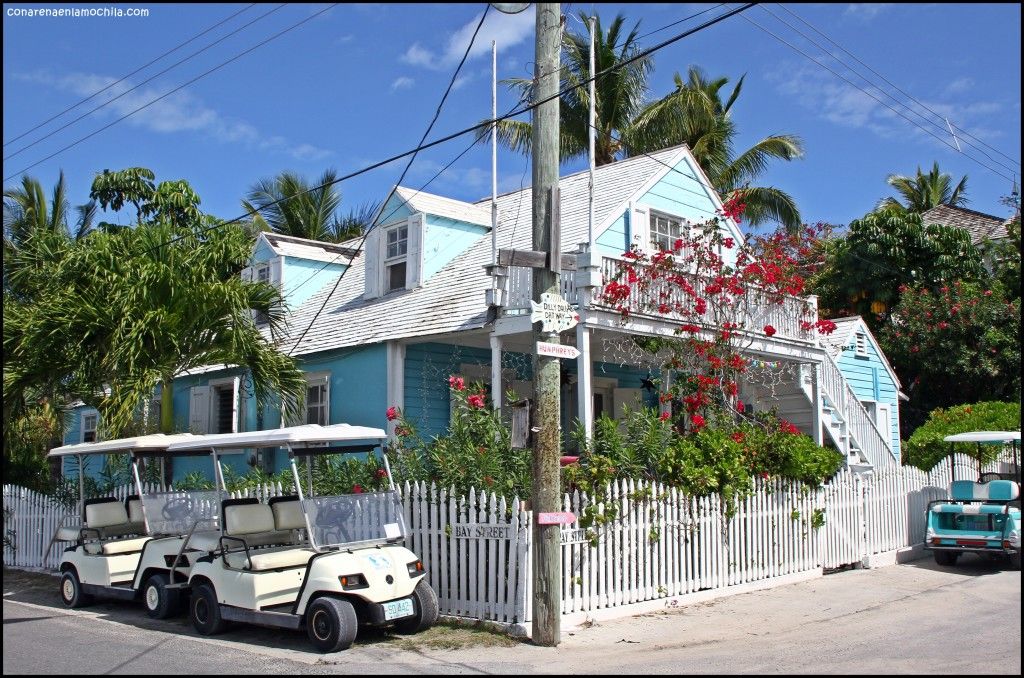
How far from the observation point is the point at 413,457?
11422 mm

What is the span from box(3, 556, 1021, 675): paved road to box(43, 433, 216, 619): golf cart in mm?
287

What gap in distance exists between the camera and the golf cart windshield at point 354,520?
9.30 metres

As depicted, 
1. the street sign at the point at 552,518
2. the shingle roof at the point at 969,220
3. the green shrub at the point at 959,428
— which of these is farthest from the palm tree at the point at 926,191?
the street sign at the point at 552,518

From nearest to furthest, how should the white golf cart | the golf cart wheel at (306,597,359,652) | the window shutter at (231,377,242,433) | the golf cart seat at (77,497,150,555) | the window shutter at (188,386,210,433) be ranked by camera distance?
the golf cart wheel at (306,597,359,652), the white golf cart, the golf cart seat at (77,497,150,555), the window shutter at (231,377,242,433), the window shutter at (188,386,210,433)

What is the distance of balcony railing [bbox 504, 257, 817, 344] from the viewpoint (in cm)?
1334

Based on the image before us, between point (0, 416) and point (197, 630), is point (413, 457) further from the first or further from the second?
point (0, 416)

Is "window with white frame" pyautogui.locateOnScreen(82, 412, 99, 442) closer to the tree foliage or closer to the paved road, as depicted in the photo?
the paved road

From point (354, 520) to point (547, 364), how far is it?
2.47 metres

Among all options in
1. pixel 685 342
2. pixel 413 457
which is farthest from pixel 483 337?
pixel 413 457

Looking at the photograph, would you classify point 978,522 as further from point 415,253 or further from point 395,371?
point 415,253

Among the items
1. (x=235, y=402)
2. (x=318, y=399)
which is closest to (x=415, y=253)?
(x=318, y=399)

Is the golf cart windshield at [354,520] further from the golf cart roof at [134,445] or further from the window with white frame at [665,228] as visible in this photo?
the window with white frame at [665,228]

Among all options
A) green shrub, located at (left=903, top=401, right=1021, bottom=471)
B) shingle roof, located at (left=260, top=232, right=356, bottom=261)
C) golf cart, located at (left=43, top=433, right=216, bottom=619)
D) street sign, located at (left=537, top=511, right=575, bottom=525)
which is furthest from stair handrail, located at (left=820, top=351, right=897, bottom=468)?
golf cart, located at (left=43, top=433, right=216, bottom=619)

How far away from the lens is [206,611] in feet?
31.4
